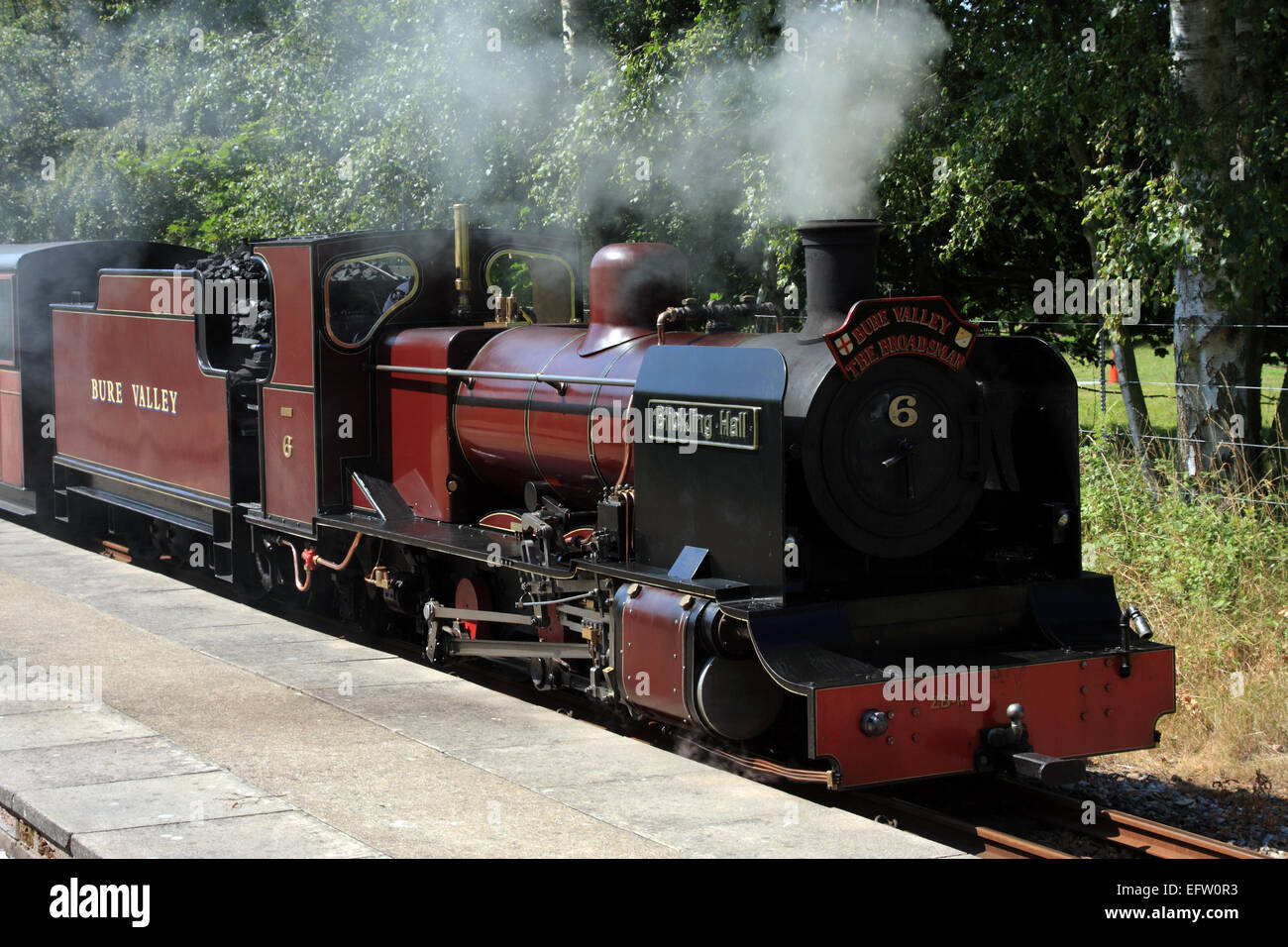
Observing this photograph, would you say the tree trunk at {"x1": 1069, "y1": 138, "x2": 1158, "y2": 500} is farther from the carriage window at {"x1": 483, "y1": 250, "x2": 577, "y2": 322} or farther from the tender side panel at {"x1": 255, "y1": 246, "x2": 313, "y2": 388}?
the tender side panel at {"x1": 255, "y1": 246, "x2": 313, "y2": 388}

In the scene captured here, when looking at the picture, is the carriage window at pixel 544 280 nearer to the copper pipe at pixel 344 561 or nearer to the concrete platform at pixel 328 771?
the copper pipe at pixel 344 561

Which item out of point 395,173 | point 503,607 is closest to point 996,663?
point 503,607

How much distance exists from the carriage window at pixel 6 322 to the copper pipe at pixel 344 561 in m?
6.05

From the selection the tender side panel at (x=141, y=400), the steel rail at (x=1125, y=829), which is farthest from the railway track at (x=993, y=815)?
the tender side panel at (x=141, y=400)

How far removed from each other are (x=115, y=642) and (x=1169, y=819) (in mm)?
5526

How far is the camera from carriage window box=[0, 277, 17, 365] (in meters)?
A: 12.3

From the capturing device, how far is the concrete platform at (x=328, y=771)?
4.41 metres

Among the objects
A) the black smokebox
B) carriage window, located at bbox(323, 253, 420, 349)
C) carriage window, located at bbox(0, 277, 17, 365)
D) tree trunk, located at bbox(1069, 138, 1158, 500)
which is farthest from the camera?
carriage window, located at bbox(0, 277, 17, 365)

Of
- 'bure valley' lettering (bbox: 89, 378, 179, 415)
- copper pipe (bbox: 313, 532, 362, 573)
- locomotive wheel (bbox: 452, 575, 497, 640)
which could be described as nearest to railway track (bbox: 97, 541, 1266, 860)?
locomotive wheel (bbox: 452, 575, 497, 640)

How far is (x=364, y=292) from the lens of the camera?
8.14 m

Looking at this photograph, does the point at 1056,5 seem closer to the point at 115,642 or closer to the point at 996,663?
the point at 996,663

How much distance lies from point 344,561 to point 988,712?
13.4 feet

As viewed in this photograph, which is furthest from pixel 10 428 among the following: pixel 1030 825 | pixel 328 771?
pixel 1030 825

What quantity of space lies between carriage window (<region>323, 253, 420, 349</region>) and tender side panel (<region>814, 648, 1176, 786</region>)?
14.0 ft
